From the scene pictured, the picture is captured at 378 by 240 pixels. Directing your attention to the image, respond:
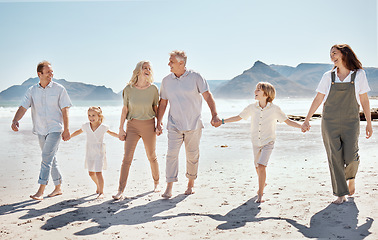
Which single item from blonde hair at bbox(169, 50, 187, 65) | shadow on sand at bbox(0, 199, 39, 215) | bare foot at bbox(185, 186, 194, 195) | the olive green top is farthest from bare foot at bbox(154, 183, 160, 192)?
blonde hair at bbox(169, 50, 187, 65)

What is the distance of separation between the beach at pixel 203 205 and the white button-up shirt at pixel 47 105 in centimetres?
99

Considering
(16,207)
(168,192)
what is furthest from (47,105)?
(168,192)

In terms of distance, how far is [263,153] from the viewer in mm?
4832

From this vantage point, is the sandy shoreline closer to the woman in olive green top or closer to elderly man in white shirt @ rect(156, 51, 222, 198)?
elderly man in white shirt @ rect(156, 51, 222, 198)

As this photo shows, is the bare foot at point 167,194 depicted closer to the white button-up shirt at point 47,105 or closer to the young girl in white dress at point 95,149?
the young girl in white dress at point 95,149

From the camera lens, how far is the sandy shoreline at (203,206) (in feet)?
12.0

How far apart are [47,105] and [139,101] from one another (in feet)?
4.31

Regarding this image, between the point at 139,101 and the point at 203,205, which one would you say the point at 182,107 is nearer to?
the point at 139,101

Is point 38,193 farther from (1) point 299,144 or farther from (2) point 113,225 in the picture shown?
(1) point 299,144

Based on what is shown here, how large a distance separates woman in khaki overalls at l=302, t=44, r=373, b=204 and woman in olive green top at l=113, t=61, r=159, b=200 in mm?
2328

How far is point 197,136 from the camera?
5270 millimetres

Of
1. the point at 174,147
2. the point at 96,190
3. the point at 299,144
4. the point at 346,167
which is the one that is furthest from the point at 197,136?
the point at 299,144

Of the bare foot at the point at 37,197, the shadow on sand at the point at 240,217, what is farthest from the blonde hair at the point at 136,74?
the shadow on sand at the point at 240,217

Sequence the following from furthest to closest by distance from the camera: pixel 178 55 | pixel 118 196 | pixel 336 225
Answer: pixel 178 55 < pixel 118 196 < pixel 336 225
